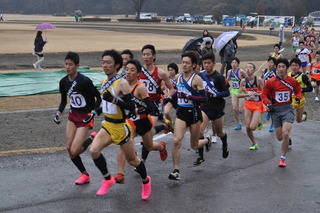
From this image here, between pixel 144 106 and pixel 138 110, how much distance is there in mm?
158

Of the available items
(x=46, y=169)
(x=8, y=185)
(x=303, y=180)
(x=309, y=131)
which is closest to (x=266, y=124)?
(x=309, y=131)

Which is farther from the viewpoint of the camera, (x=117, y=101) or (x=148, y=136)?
(x=148, y=136)

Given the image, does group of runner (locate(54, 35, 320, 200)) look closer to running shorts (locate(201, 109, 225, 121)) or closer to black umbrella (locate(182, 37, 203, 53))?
running shorts (locate(201, 109, 225, 121))

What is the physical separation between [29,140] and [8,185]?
3029 millimetres

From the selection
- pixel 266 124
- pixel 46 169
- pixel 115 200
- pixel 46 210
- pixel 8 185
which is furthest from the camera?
pixel 266 124

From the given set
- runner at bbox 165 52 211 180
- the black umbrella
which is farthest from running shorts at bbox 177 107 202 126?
the black umbrella

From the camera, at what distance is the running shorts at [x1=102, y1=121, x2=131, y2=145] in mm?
6739

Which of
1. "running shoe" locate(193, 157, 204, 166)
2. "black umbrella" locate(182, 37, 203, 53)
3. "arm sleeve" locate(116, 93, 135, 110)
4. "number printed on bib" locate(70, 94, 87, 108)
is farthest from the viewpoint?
"black umbrella" locate(182, 37, 203, 53)

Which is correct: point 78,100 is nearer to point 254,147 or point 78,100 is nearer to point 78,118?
point 78,118

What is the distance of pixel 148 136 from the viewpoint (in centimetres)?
776

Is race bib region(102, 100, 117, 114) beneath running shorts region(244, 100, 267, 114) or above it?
above

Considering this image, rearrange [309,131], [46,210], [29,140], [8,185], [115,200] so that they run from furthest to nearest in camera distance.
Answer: [309,131] → [29,140] → [8,185] → [115,200] → [46,210]

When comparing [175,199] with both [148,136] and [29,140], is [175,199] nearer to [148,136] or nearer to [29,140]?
[148,136]

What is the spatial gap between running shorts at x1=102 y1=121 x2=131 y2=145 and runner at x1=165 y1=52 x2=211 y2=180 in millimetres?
1238
